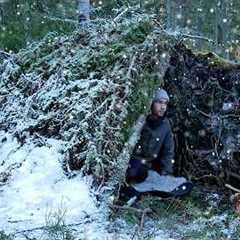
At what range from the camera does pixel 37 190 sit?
7.05 meters

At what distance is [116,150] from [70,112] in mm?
910

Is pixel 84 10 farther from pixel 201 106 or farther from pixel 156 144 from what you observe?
pixel 156 144

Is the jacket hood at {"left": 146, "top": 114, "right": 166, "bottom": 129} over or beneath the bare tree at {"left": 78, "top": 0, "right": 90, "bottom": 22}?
beneath

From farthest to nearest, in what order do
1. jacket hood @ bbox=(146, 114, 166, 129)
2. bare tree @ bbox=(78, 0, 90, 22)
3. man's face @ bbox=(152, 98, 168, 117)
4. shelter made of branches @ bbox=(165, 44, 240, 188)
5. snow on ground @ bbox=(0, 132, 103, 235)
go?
bare tree @ bbox=(78, 0, 90, 22)
shelter made of branches @ bbox=(165, 44, 240, 188)
jacket hood @ bbox=(146, 114, 166, 129)
man's face @ bbox=(152, 98, 168, 117)
snow on ground @ bbox=(0, 132, 103, 235)

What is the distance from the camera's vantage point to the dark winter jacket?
8312 mm

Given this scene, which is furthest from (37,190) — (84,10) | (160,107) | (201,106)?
(84,10)

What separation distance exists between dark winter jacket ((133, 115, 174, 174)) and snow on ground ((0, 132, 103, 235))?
1308 mm

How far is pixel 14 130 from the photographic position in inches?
326

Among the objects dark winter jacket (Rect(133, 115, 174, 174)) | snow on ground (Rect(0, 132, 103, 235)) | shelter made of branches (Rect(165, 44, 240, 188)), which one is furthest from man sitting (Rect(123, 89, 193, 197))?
snow on ground (Rect(0, 132, 103, 235))

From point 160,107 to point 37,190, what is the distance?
7.29 feet

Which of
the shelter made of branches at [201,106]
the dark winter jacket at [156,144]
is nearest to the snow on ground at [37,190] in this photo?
the dark winter jacket at [156,144]

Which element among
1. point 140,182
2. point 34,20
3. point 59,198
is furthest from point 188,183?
point 34,20

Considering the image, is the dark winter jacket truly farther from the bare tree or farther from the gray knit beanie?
the bare tree

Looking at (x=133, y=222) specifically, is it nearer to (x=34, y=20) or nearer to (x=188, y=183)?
(x=188, y=183)
